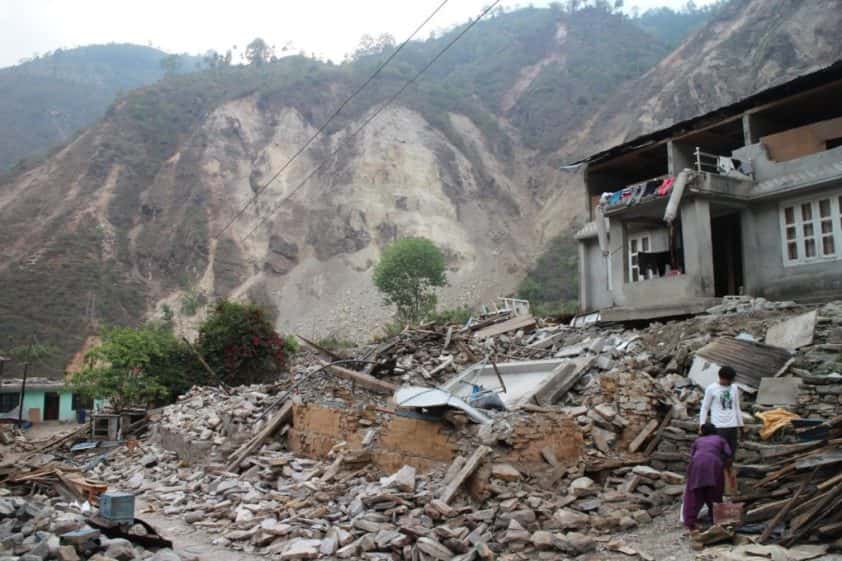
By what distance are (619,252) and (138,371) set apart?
672 inches

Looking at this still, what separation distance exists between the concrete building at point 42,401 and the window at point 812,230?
1264 inches

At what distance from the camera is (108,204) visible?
54.9 m

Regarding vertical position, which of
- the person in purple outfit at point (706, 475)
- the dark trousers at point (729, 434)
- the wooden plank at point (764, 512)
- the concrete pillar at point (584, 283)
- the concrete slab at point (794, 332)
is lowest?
the wooden plank at point (764, 512)

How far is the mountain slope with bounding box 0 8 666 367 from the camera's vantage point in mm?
48469

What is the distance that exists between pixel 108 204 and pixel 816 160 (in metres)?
→ 53.9

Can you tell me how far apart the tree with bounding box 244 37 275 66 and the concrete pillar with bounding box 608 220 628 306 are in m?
71.8

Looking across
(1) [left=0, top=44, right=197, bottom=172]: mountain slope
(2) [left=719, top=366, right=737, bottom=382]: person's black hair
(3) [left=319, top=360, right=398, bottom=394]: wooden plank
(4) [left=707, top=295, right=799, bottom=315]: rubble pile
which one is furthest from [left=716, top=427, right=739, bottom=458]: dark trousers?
(1) [left=0, top=44, right=197, bottom=172]: mountain slope

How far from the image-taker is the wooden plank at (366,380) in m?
13.1

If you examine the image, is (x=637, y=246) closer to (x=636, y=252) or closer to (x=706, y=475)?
(x=636, y=252)

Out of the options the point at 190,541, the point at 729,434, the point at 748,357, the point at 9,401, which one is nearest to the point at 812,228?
the point at 748,357

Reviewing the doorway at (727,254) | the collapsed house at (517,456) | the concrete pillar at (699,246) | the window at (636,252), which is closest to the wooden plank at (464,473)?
the collapsed house at (517,456)

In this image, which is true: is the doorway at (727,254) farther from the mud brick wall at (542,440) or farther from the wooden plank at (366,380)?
the mud brick wall at (542,440)

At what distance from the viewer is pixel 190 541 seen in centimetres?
948

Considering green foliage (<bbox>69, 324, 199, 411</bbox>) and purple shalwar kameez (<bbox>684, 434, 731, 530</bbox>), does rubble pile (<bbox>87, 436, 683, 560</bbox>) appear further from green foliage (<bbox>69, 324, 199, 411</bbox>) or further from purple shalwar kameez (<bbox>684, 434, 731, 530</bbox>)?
green foliage (<bbox>69, 324, 199, 411</bbox>)
